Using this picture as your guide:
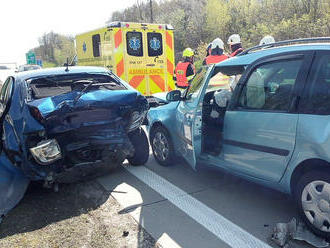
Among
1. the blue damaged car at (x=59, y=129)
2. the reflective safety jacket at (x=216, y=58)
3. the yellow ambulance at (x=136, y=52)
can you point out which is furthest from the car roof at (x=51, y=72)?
the yellow ambulance at (x=136, y=52)

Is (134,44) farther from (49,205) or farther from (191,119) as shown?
(49,205)

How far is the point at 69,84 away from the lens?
14.8ft

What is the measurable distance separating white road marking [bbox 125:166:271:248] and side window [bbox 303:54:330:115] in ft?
3.93

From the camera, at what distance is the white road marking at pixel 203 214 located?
8.86 ft

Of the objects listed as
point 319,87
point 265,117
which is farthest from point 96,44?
point 319,87

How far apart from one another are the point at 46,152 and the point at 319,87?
276 centimetres

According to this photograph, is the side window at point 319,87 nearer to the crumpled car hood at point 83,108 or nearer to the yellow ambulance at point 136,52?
the crumpled car hood at point 83,108

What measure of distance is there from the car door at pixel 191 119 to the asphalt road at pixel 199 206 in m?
0.42

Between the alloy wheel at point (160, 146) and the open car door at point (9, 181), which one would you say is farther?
the alloy wheel at point (160, 146)

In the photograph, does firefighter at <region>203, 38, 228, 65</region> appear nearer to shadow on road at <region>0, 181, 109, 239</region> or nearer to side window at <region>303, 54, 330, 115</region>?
shadow on road at <region>0, 181, 109, 239</region>

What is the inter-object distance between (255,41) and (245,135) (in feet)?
65.5

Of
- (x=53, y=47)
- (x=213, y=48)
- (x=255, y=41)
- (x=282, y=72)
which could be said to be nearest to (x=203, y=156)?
(x=282, y=72)

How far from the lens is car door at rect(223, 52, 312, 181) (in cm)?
275

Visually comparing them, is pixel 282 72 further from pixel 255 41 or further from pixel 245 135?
pixel 255 41
